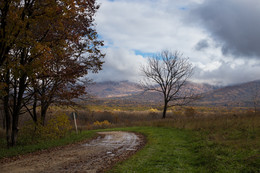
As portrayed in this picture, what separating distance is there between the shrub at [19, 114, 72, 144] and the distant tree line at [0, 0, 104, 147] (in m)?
0.98

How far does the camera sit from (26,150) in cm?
1163

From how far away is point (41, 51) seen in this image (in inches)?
416

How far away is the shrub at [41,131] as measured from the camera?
14.7 meters

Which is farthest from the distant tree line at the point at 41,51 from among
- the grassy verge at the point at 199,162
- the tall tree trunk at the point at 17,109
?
the grassy verge at the point at 199,162

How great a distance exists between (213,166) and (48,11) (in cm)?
965

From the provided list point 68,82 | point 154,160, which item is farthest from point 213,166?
point 68,82

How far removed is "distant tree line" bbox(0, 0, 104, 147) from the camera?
30.8 feet

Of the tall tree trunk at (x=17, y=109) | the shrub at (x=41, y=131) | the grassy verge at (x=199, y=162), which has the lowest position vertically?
the grassy verge at (x=199, y=162)

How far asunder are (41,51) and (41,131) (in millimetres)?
7146

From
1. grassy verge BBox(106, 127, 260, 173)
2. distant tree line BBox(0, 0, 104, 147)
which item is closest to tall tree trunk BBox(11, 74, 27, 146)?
distant tree line BBox(0, 0, 104, 147)

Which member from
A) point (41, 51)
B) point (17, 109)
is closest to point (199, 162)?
point (41, 51)

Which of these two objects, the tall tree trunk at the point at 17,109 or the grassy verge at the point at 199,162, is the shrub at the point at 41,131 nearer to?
the tall tree trunk at the point at 17,109

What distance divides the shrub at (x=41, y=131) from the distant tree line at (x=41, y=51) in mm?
979

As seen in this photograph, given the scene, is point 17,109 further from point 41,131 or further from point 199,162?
point 199,162
